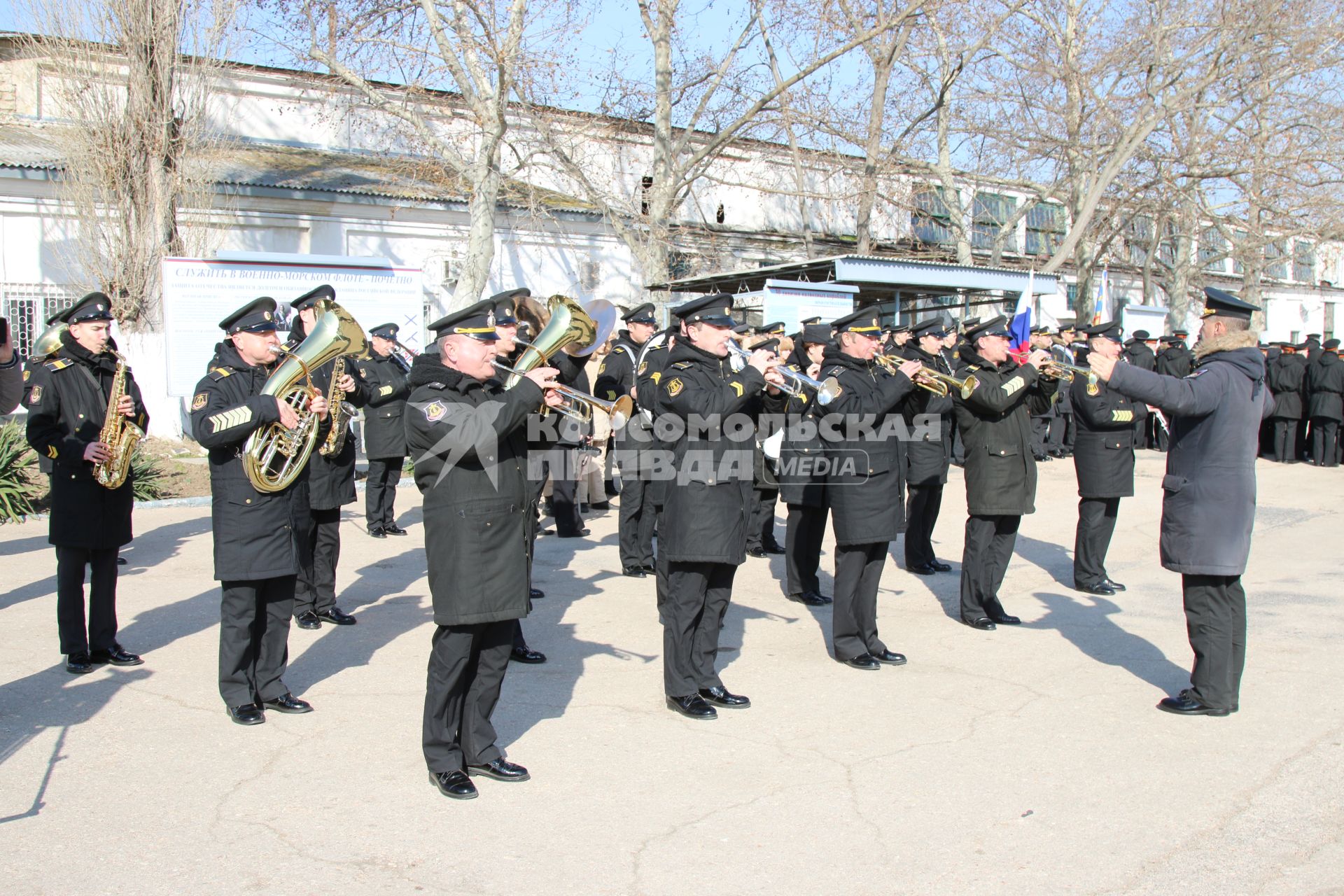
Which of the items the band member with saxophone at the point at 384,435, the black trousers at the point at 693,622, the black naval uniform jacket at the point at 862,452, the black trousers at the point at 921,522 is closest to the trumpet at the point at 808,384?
the black naval uniform jacket at the point at 862,452

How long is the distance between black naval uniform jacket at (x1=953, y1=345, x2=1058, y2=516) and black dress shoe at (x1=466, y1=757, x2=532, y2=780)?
11.7 ft

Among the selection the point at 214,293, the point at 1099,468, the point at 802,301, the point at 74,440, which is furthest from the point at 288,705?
the point at 802,301

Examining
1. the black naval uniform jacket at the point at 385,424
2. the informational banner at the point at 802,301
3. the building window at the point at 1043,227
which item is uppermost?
the building window at the point at 1043,227

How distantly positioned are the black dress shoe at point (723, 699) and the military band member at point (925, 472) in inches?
131

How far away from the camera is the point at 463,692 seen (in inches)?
175

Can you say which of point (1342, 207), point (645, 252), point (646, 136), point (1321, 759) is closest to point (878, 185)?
point (646, 136)

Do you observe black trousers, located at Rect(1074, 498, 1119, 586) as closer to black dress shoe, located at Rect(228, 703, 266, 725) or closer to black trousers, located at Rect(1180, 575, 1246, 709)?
black trousers, located at Rect(1180, 575, 1246, 709)

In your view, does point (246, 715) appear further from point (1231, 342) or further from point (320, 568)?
point (1231, 342)

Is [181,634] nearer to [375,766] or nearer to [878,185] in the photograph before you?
[375,766]

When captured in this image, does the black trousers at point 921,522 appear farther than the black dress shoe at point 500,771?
Yes

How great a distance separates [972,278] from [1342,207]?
1346cm

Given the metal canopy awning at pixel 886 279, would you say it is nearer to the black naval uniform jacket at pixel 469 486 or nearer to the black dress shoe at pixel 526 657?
the black dress shoe at pixel 526 657

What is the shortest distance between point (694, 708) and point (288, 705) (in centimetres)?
193

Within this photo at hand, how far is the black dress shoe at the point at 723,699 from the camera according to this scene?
5352 mm
